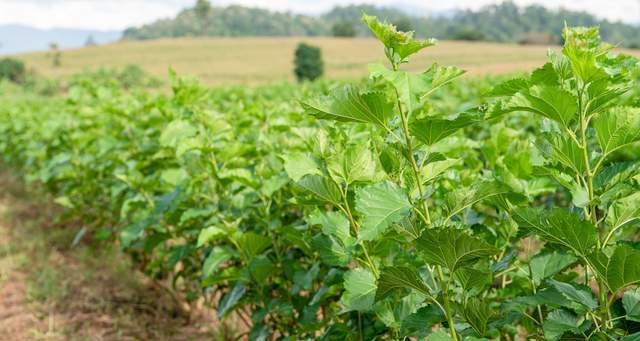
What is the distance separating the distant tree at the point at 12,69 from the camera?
1834 inches

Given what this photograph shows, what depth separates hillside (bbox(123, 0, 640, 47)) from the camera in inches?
4358

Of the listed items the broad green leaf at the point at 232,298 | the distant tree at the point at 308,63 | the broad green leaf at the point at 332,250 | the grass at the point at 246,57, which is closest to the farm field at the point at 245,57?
the grass at the point at 246,57

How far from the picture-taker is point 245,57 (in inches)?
2304

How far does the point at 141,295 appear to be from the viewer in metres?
4.36

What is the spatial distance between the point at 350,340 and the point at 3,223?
6245 mm

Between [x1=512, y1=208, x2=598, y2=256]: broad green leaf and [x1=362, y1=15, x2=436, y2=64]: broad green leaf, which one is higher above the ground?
[x1=362, y1=15, x2=436, y2=64]: broad green leaf

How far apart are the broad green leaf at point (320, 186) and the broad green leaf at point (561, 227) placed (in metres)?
0.45

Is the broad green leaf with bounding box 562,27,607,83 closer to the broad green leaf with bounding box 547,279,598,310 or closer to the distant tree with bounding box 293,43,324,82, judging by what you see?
the broad green leaf with bounding box 547,279,598,310

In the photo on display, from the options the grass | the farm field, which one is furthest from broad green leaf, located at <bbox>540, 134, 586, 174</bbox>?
the grass

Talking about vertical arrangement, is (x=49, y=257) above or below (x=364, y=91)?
below

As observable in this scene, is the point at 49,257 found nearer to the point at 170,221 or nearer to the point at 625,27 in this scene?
the point at 170,221

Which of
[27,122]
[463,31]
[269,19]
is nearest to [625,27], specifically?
[463,31]

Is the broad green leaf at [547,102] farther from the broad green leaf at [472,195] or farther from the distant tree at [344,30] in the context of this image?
the distant tree at [344,30]

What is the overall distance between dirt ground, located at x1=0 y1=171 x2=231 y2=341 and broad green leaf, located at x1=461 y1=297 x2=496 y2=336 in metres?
2.08
